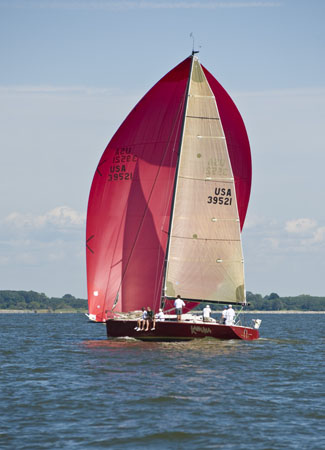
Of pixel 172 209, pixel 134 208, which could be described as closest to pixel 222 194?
pixel 172 209

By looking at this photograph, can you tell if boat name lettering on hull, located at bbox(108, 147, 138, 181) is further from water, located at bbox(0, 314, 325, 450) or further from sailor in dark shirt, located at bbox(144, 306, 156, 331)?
water, located at bbox(0, 314, 325, 450)

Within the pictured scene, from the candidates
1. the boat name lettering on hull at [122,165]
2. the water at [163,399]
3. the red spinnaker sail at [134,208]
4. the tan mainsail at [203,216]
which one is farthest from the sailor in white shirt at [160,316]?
the boat name lettering on hull at [122,165]

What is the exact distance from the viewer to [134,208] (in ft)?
112

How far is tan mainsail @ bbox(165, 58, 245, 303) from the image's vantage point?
106 feet

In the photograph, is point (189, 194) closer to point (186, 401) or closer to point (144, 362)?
point (144, 362)

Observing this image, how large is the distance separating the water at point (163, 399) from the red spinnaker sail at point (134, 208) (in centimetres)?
340

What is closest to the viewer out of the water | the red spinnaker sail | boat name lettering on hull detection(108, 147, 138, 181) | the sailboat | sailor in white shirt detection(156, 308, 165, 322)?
the water

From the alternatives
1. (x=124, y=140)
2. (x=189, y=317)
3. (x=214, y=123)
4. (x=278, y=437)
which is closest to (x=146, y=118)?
(x=124, y=140)

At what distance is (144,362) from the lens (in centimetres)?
2630

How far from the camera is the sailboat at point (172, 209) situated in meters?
32.3

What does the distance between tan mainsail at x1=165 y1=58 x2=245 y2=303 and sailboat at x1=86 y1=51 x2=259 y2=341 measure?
40mm

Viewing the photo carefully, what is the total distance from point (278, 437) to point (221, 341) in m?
15.3

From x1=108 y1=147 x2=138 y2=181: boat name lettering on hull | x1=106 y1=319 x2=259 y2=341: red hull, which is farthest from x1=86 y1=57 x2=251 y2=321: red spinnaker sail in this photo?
x1=106 y1=319 x2=259 y2=341: red hull

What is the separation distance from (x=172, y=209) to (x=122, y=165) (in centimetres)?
350
